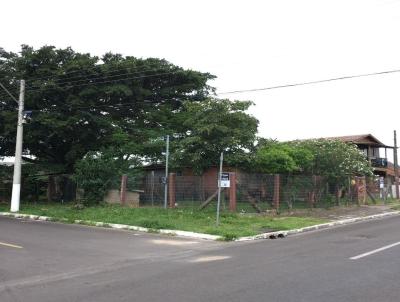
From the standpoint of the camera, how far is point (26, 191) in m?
33.9

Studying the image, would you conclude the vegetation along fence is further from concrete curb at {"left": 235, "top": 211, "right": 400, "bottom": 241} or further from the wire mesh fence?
concrete curb at {"left": 235, "top": 211, "right": 400, "bottom": 241}

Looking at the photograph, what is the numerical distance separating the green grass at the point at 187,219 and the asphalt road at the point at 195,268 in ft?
5.05

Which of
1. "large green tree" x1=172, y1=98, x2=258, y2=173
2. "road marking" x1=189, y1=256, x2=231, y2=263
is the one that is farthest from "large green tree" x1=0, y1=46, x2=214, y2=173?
"road marking" x1=189, y1=256, x2=231, y2=263

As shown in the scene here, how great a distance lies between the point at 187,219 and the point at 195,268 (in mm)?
9653

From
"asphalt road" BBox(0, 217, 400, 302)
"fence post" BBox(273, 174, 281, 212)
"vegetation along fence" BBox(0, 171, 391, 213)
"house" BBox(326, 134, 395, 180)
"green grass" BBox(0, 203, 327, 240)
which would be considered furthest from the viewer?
"house" BBox(326, 134, 395, 180)

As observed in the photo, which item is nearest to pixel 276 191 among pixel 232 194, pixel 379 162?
pixel 232 194

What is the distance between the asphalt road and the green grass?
154 centimetres

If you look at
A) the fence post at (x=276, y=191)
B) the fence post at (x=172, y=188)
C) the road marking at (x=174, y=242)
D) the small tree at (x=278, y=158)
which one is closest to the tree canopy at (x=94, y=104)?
the fence post at (x=172, y=188)

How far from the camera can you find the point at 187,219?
Result: 1997 centimetres

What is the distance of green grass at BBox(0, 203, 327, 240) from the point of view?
57.6 ft

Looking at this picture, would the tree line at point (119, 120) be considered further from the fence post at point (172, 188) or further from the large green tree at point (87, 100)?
the fence post at point (172, 188)

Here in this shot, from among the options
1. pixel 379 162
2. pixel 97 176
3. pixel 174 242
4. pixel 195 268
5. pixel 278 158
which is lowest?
pixel 195 268

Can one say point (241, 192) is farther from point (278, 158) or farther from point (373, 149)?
point (373, 149)

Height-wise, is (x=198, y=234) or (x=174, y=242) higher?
(x=198, y=234)
